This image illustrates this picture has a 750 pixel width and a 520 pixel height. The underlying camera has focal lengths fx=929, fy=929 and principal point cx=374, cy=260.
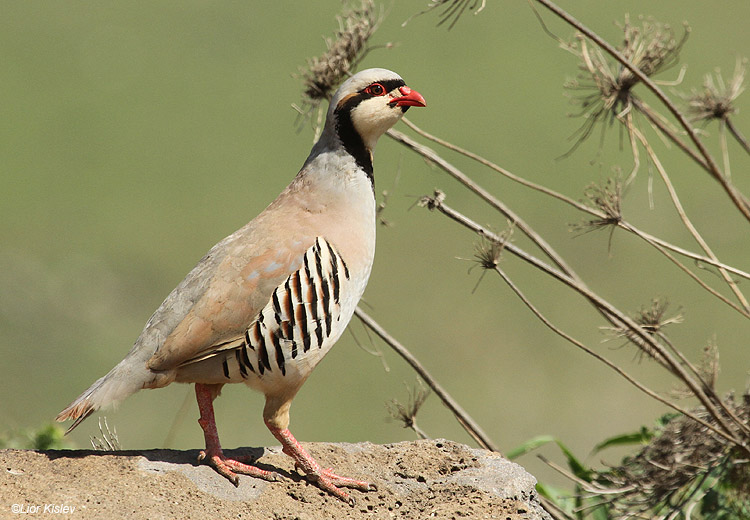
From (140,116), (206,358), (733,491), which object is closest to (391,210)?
(140,116)

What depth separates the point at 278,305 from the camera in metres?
4.41

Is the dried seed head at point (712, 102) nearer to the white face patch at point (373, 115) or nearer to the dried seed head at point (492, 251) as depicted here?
the dried seed head at point (492, 251)

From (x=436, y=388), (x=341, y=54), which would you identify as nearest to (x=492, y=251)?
(x=436, y=388)

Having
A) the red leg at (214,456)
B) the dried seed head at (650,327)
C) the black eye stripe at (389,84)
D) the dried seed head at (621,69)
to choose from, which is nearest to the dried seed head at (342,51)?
the black eye stripe at (389,84)

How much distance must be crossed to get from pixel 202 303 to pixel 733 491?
3388 millimetres

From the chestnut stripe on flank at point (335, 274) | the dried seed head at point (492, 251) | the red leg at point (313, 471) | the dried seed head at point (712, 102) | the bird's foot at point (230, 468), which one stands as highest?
the dried seed head at point (712, 102)

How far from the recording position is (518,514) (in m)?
4.37

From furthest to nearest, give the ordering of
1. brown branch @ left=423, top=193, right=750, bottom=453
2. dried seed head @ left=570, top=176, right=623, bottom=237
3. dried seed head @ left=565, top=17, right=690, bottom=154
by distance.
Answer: dried seed head @ left=565, top=17, right=690, bottom=154 → dried seed head @ left=570, top=176, right=623, bottom=237 → brown branch @ left=423, top=193, right=750, bottom=453

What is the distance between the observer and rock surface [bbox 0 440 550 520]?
4.04 metres

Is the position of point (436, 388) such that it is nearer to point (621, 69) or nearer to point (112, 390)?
point (112, 390)

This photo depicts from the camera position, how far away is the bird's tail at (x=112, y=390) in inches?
170

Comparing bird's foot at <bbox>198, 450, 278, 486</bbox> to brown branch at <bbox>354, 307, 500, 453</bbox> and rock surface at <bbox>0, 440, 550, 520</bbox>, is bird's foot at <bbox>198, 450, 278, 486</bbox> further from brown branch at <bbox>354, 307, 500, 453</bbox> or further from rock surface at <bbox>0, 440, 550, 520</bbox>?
brown branch at <bbox>354, 307, 500, 453</bbox>

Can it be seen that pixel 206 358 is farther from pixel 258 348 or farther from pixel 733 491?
pixel 733 491

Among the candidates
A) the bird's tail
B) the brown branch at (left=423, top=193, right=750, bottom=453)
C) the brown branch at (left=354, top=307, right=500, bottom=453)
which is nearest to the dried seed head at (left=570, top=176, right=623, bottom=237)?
the brown branch at (left=423, top=193, right=750, bottom=453)
